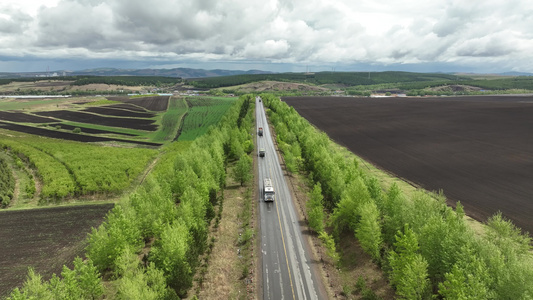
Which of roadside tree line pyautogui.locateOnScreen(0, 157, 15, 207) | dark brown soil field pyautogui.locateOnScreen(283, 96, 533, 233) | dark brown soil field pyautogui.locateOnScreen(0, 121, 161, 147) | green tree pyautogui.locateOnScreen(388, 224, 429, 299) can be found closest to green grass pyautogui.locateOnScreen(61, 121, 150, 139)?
dark brown soil field pyautogui.locateOnScreen(0, 121, 161, 147)

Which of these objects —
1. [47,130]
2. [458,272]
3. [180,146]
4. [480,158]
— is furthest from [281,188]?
[47,130]

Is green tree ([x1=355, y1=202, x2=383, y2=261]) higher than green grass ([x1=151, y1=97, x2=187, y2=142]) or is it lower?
lower

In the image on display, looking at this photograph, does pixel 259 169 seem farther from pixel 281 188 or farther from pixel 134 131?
Result: pixel 134 131

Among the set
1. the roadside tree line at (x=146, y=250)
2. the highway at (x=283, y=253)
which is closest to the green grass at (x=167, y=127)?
the roadside tree line at (x=146, y=250)

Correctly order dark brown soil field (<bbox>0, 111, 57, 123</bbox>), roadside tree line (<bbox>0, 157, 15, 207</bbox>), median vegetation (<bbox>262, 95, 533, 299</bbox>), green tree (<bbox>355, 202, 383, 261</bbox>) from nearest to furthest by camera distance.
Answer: median vegetation (<bbox>262, 95, 533, 299</bbox>), green tree (<bbox>355, 202, 383, 261</bbox>), roadside tree line (<bbox>0, 157, 15, 207</bbox>), dark brown soil field (<bbox>0, 111, 57, 123</bbox>)

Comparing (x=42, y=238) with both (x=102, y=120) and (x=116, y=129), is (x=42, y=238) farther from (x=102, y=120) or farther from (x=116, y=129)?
(x=102, y=120)

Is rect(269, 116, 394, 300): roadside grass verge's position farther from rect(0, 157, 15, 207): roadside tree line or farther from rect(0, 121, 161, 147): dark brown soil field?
rect(0, 121, 161, 147): dark brown soil field

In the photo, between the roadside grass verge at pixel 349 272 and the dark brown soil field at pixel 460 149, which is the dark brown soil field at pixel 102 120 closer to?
the dark brown soil field at pixel 460 149
